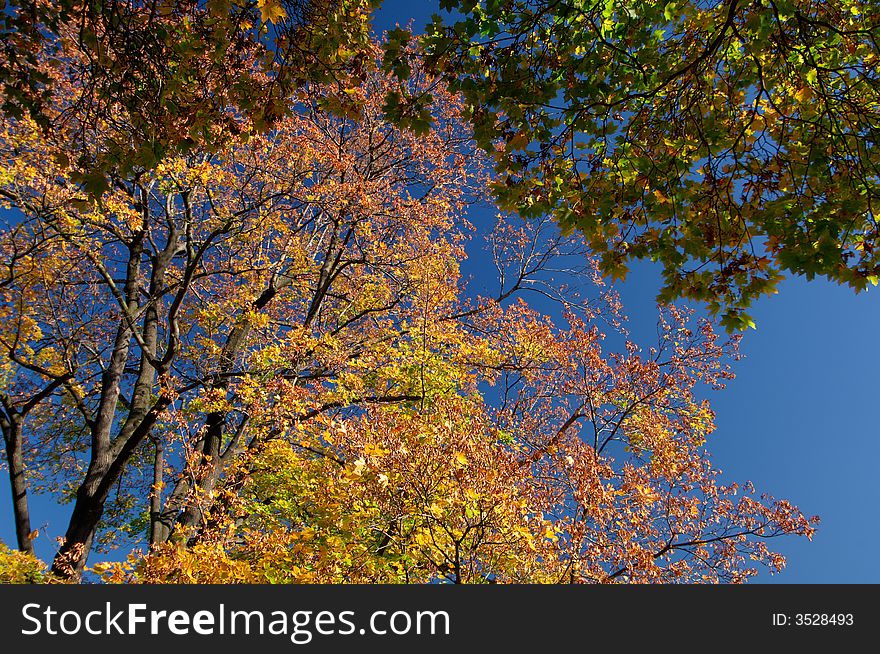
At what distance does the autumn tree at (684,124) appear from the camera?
4.17 metres

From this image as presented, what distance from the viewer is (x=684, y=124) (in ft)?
15.3

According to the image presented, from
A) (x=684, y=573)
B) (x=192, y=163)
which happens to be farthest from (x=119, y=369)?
(x=684, y=573)

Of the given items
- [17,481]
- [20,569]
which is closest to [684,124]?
[20,569]

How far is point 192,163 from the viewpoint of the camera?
1080 centimetres

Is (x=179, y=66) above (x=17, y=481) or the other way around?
above

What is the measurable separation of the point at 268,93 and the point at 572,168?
3139 mm

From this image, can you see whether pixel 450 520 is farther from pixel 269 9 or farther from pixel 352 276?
pixel 352 276

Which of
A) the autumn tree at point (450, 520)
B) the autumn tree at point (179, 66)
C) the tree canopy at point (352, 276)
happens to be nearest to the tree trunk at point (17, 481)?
the tree canopy at point (352, 276)

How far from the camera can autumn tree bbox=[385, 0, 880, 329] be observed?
13.7ft

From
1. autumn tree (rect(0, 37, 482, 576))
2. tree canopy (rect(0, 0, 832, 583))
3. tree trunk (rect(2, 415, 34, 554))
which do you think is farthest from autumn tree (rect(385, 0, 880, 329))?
tree trunk (rect(2, 415, 34, 554))

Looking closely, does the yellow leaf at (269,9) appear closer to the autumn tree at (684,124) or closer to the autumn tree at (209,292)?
the autumn tree at (684,124)

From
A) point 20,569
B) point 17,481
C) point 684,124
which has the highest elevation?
point 684,124

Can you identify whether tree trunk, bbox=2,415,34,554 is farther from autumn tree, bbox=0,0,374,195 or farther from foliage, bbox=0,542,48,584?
autumn tree, bbox=0,0,374,195

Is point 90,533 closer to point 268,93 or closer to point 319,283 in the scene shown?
point 319,283
